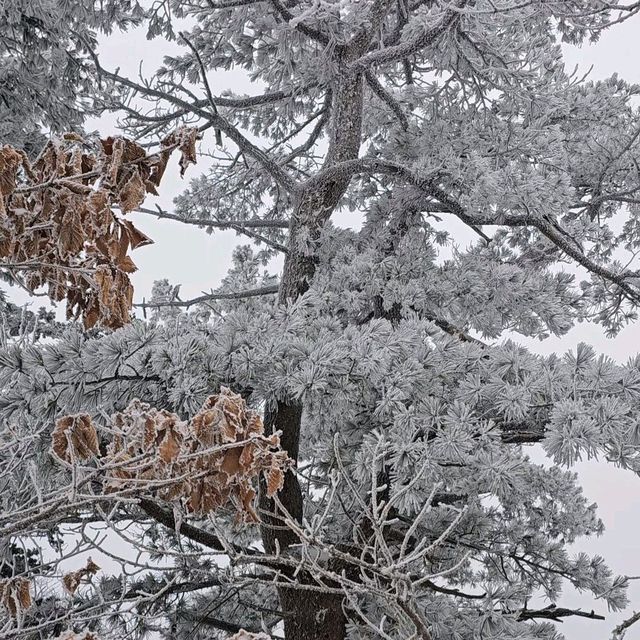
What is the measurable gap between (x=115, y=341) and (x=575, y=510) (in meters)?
3.73

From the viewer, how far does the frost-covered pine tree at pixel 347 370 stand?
220cm

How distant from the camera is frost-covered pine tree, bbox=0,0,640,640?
7.22 feet

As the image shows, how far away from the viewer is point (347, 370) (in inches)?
128

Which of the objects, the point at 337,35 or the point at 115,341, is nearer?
the point at 115,341

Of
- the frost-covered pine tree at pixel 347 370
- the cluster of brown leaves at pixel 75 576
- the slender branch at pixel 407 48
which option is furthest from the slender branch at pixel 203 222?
the cluster of brown leaves at pixel 75 576

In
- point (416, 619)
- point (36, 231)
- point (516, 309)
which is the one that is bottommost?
point (416, 619)

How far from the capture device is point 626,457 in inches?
117

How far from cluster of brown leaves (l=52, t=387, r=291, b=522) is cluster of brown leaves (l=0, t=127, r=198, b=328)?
1.06 ft

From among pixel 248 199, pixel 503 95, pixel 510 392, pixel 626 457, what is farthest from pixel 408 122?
pixel 626 457

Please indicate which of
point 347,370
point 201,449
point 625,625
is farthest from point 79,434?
point 625,625

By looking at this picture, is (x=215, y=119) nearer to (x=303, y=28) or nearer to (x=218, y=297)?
(x=303, y=28)

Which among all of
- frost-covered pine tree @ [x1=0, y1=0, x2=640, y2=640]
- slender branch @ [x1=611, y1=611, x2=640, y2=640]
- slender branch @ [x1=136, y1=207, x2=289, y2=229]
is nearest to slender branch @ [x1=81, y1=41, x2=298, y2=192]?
frost-covered pine tree @ [x1=0, y1=0, x2=640, y2=640]

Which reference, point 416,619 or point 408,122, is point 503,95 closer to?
point 408,122

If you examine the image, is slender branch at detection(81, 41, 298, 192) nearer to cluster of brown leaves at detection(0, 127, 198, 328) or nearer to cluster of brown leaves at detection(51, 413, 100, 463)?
cluster of brown leaves at detection(0, 127, 198, 328)
